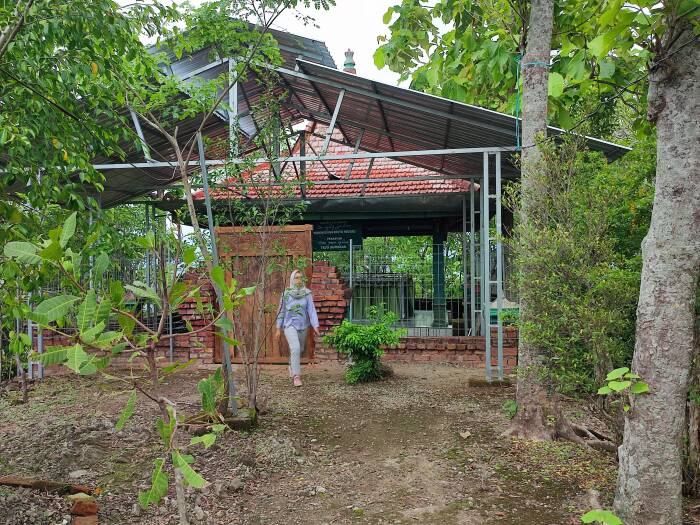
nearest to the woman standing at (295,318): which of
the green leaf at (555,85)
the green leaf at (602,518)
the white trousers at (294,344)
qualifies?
the white trousers at (294,344)

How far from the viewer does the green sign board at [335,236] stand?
12.9m

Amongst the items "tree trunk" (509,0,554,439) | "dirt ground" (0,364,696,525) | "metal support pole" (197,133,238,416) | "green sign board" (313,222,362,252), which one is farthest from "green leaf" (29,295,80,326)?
"green sign board" (313,222,362,252)

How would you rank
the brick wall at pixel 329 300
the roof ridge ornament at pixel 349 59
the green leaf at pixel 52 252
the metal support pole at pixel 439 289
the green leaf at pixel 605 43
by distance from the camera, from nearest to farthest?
1. the green leaf at pixel 52 252
2. the green leaf at pixel 605 43
3. the brick wall at pixel 329 300
4. the metal support pole at pixel 439 289
5. the roof ridge ornament at pixel 349 59

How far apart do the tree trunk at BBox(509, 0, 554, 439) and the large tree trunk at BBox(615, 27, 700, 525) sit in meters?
1.86

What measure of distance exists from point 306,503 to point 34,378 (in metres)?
6.51

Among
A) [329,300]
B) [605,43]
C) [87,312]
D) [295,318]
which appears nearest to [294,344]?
[295,318]

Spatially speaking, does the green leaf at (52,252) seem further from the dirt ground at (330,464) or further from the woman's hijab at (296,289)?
the woman's hijab at (296,289)

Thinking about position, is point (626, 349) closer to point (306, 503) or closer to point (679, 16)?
point (679, 16)

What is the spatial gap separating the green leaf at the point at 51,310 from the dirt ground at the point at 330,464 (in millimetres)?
902

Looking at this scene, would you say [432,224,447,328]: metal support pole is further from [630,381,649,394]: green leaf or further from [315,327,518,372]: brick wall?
[630,381,649,394]: green leaf

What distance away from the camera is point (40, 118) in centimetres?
347

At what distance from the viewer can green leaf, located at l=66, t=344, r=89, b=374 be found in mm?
1580

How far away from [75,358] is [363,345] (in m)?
6.07

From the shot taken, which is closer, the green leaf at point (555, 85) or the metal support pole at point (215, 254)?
the metal support pole at point (215, 254)
